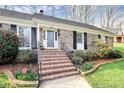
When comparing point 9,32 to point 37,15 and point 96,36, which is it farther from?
point 96,36

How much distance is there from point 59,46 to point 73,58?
673mm

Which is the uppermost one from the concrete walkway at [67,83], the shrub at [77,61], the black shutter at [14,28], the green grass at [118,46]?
the black shutter at [14,28]

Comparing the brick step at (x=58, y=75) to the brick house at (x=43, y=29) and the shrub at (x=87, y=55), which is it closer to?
the shrub at (x=87, y=55)

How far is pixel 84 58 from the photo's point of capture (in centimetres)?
828

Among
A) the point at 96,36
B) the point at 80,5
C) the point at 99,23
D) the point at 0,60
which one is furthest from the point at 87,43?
the point at 0,60

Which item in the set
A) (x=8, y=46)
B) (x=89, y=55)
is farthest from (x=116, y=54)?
(x=8, y=46)

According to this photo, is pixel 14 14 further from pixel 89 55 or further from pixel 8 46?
pixel 89 55

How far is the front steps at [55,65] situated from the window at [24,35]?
2.32 ft

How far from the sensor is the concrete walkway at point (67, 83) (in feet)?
22.9

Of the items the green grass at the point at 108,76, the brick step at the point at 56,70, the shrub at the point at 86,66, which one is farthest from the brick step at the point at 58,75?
the green grass at the point at 108,76

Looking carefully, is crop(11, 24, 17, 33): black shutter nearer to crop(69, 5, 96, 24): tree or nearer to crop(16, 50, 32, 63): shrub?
crop(16, 50, 32, 63): shrub

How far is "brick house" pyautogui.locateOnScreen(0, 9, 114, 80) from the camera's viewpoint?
8.06 meters

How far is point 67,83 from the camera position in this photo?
716cm

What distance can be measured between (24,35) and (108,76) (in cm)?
325
